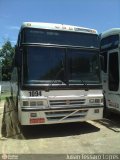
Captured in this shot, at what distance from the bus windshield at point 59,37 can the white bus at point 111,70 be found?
1.58 meters

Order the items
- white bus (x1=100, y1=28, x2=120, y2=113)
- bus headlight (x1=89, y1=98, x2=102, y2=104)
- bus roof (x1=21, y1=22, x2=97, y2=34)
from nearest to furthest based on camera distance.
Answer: bus roof (x1=21, y1=22, x2=97, y2=34)
bus headlight (x1=89, y1=98, x2=102, y2=104)
white bus (x1=100, y1=28, x2=120, y2=113)

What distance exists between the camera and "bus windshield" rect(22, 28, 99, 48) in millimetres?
10328

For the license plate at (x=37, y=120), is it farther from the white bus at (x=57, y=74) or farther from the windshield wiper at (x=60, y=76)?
the windshield wiper at (x=60, y=76)

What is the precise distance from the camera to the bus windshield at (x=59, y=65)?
Answer: 1012cm

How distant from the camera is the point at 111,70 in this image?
12.9 metres

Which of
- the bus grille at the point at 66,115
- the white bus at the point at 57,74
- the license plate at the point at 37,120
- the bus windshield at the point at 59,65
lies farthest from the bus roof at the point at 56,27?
the license plate at the point at 37,120

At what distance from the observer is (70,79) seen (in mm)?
10523

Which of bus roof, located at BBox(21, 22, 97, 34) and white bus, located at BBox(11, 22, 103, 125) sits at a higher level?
bus roof, located at BBox(21, 22, 97, 34)

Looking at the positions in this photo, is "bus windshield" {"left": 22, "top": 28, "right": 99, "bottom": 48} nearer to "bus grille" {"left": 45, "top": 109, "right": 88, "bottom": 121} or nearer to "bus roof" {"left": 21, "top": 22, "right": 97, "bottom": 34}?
"bus roof" {"left": 21, "top": 22, "right": 97, "bottom": 34}

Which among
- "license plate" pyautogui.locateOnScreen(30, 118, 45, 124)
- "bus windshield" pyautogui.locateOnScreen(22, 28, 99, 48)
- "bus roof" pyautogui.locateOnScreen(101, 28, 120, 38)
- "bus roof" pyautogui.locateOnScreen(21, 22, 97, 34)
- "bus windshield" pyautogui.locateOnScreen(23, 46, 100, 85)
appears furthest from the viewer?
"bus roof" pyautogui.locateOnScreen(101, 28, 120, 38)

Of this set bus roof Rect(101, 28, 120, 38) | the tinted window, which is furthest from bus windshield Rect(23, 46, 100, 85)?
bus roof Rect(101, 28, 120, 38)

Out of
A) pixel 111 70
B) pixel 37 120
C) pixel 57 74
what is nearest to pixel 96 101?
pixel 57 74

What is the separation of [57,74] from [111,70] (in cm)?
314

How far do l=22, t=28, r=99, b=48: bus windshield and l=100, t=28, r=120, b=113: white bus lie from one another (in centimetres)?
158
